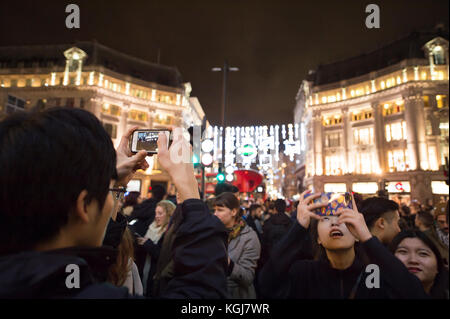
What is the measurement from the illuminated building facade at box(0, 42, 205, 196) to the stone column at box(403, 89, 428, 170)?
36293 millimetres

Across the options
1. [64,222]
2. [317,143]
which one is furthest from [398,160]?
[64,222]

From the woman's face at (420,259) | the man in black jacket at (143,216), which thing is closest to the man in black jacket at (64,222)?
the woman's face at (420,259)

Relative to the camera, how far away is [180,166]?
1.40 metres

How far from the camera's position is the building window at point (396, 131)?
40.0m

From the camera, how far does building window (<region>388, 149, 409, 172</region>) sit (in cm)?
3816

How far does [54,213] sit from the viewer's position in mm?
1013

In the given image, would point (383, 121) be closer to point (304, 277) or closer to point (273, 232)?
point (273, 232)

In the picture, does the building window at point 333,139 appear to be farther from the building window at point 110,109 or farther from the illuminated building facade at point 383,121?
the building window at point 110,109

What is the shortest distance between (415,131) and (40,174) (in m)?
45.9

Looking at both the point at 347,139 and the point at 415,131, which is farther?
the point at 347,139

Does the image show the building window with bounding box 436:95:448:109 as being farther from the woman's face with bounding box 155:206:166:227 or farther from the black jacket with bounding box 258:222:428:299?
the black jacket with bounding box 258:222:428:299

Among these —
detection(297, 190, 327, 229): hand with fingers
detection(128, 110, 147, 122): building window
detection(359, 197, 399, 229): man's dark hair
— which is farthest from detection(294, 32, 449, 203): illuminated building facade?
detection(297, 190, 327, 229): hand with fingers

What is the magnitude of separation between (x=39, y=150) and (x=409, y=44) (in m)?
55.0

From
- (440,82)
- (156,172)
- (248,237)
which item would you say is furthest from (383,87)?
(248,237)
